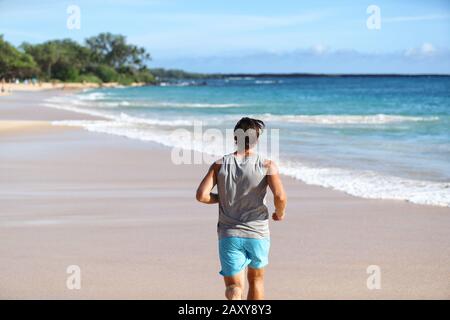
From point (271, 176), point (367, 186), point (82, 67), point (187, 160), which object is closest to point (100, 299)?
point (271, 176)

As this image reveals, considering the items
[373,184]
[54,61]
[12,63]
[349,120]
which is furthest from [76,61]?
[373,184]

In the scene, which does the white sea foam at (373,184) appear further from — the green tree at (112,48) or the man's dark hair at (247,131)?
the green tree at (112,48)

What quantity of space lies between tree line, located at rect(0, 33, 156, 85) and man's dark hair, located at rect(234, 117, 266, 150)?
296 ft

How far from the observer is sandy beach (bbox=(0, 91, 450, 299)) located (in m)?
5.07

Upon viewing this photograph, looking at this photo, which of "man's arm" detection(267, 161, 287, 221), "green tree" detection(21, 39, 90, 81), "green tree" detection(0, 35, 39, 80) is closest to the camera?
"man's arm" detection(267, 161, 287, 221)

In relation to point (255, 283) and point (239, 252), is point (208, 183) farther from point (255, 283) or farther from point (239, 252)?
point (255, 283)

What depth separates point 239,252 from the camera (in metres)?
4.17

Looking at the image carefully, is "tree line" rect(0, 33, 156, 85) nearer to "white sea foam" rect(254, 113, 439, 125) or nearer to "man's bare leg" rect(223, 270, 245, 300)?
"white sea foam" rect(254, 113, 439, 125)

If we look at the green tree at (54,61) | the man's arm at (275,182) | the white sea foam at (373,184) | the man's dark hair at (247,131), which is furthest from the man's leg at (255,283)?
the green tree at (54,61)

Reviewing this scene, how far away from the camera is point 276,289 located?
5.02 m

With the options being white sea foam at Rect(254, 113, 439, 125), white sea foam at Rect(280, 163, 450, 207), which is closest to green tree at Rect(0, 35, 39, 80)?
white sea foam at Rect(254, 113, 439, 125)

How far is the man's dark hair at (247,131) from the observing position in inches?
160

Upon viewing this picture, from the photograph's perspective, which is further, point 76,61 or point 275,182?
point 76,61

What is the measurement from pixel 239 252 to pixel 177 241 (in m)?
2.32
